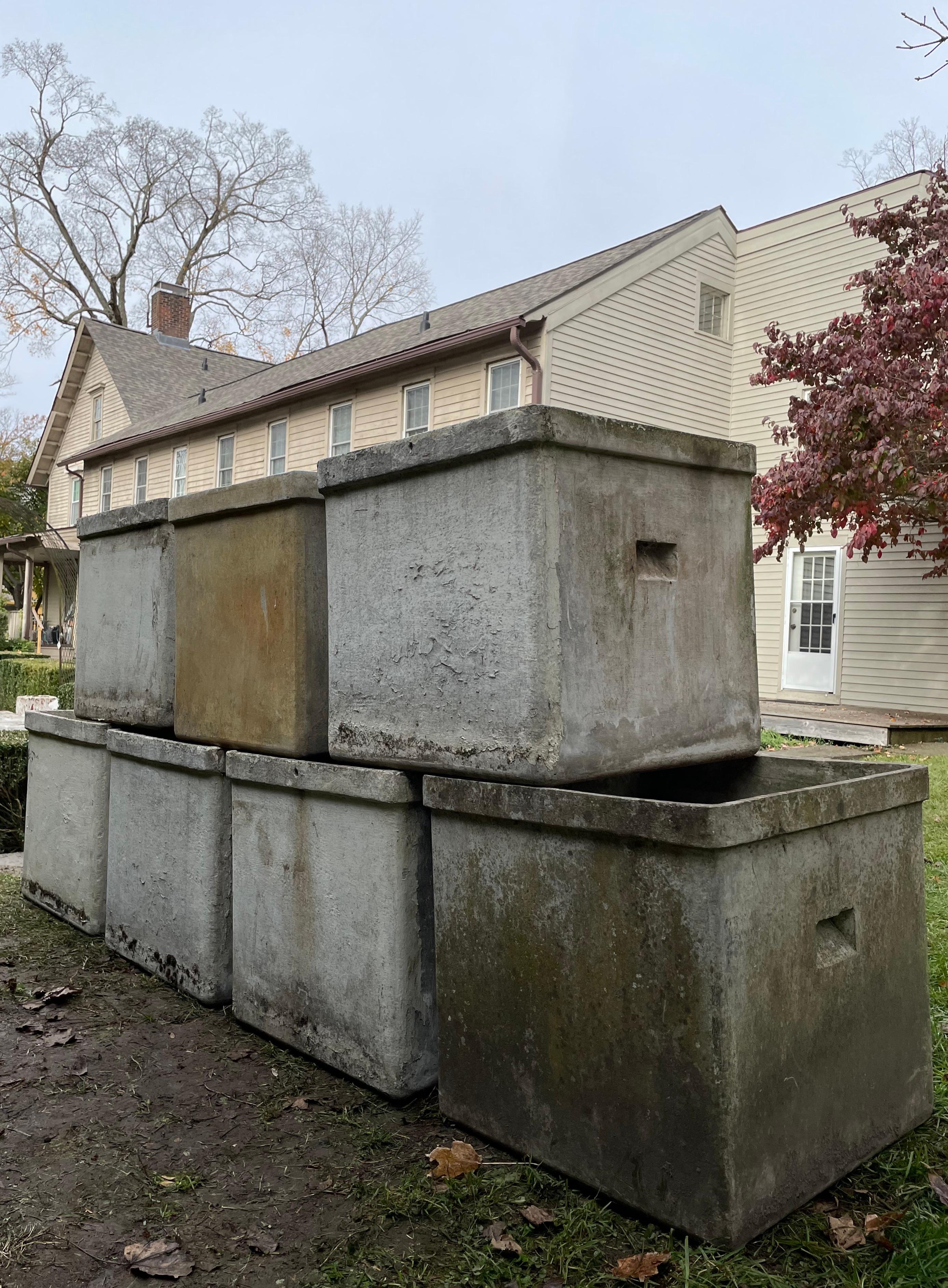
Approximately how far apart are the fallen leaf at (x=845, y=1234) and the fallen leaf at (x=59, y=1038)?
2353 mm

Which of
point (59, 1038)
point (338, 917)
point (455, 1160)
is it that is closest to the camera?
point (455, 1160)

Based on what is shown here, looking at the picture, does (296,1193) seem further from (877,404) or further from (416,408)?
(416,408)

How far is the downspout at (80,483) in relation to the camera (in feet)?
90.5

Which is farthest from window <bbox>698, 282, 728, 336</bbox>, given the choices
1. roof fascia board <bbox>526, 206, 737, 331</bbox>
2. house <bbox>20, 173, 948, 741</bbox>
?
roof fascia board <bbox>526, 206, 737, 331</bbox>

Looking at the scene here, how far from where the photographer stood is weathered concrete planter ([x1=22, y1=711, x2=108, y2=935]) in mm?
4309

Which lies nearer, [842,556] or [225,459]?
[842,556]

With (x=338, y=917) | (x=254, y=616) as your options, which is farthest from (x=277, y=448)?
(x=338, y=917)

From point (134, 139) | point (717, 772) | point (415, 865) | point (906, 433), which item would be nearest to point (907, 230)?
point (906, 433)

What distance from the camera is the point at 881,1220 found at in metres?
2.15

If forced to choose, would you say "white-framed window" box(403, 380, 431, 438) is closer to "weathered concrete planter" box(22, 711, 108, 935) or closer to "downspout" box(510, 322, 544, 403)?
"downspout" box(510, 322, 544, 403)

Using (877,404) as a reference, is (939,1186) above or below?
below

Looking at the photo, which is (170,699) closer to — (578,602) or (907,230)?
(578,602)

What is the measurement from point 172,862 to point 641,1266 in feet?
7.58

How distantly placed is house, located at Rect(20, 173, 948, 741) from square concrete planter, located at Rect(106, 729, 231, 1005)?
29.5 feet
